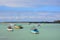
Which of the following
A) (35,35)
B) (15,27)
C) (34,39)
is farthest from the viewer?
(15,27)

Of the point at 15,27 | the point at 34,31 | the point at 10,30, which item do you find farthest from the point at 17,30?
the point at 34,31

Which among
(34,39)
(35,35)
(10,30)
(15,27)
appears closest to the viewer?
(34,39)

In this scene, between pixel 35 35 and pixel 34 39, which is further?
pixel 35 35

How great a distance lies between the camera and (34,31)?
31656 millimetres

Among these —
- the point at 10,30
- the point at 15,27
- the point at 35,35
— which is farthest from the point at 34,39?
the point at 15,27

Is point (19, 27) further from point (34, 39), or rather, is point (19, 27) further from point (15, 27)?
point (34, 39)

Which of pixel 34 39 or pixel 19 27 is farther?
pixel 19 27

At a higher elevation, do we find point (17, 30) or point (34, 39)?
point (34, 39)

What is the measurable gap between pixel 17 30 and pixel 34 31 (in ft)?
30.8

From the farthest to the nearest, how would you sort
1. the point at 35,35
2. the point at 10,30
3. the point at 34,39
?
1. the point at 10,30
2. the point at 35,35
3. the point at 34,39

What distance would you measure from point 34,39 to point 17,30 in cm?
1321

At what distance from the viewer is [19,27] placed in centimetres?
3812

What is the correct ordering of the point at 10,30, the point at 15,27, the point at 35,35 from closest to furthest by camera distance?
1. the point at 35,35
2. the point at 10,30
3. the point at 15,27

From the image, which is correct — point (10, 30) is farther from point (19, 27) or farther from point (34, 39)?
point (34, 39)
